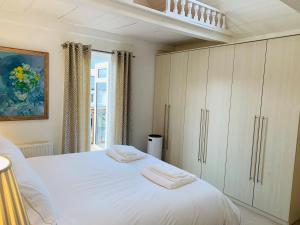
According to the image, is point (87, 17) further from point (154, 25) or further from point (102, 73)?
point (102, 73)

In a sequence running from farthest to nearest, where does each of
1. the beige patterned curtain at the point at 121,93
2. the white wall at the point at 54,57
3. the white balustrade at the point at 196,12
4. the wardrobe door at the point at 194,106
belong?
the beige patterned curtain at the point at 121,93 → the wardrobe door at the point at 194,106 → the white wall at the point at 54,57 → the white balustrade at the point at 196,12

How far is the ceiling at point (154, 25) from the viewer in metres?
2.48

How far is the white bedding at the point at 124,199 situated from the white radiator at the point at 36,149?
726mm

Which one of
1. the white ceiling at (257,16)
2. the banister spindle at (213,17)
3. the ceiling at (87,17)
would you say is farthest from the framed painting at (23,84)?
the white ceiling at (257,16)

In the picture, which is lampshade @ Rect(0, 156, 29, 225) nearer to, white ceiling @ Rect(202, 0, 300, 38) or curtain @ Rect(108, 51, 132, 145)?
white ceiling @ Rect(202, 0, 300, 38)

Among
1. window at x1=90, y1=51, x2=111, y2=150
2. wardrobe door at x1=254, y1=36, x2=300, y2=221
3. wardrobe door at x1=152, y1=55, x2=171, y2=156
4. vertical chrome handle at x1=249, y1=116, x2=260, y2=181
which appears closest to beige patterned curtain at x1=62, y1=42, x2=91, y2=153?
window at x1=90, y1=51, x2=111, y2=150

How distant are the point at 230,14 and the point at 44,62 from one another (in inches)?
102

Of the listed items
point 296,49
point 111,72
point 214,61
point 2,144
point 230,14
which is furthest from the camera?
point 111,72

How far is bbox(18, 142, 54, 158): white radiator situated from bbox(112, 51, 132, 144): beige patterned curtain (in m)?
1.05

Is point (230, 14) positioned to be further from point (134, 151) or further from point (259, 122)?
point (134, 151)

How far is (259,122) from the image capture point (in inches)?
108

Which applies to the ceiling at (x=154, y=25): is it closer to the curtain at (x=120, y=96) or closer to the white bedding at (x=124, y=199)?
the curtain at (x=120, y=96)

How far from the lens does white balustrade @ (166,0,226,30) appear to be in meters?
2.57

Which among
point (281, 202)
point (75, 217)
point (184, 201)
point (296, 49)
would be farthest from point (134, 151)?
point (296, 49)
